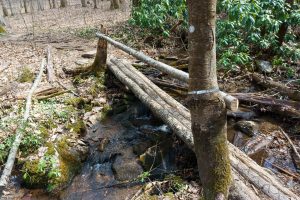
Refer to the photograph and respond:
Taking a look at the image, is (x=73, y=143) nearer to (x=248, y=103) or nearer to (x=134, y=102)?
(x=134, y=102)

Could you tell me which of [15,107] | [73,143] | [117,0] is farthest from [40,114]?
[117,0]

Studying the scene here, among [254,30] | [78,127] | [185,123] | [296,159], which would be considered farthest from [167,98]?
[254,30]

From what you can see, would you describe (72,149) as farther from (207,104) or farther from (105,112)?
(207,104)

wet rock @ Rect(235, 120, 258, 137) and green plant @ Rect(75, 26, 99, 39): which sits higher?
green plant @ Rect(75, 26, 99, 39)

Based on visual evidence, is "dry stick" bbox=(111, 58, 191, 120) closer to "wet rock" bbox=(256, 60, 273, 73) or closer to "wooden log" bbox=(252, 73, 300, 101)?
"wooden log" bbox=(252, 73, 300, 101)

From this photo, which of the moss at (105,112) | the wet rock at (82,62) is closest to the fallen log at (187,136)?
the moss at (105,112)

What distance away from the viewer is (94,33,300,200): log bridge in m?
2.89

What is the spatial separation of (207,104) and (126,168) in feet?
9.03

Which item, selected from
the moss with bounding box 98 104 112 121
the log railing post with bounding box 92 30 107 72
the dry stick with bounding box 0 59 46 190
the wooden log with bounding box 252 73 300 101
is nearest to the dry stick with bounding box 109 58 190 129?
the log railing post with bounding box 92 30 107 72

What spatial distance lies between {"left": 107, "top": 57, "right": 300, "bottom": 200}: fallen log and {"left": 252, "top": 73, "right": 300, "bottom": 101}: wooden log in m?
2.51

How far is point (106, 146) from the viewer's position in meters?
5.25

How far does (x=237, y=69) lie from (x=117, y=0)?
13306 mm

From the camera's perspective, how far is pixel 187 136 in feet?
12.8

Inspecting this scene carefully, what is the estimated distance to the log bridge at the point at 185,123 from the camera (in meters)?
2.89
